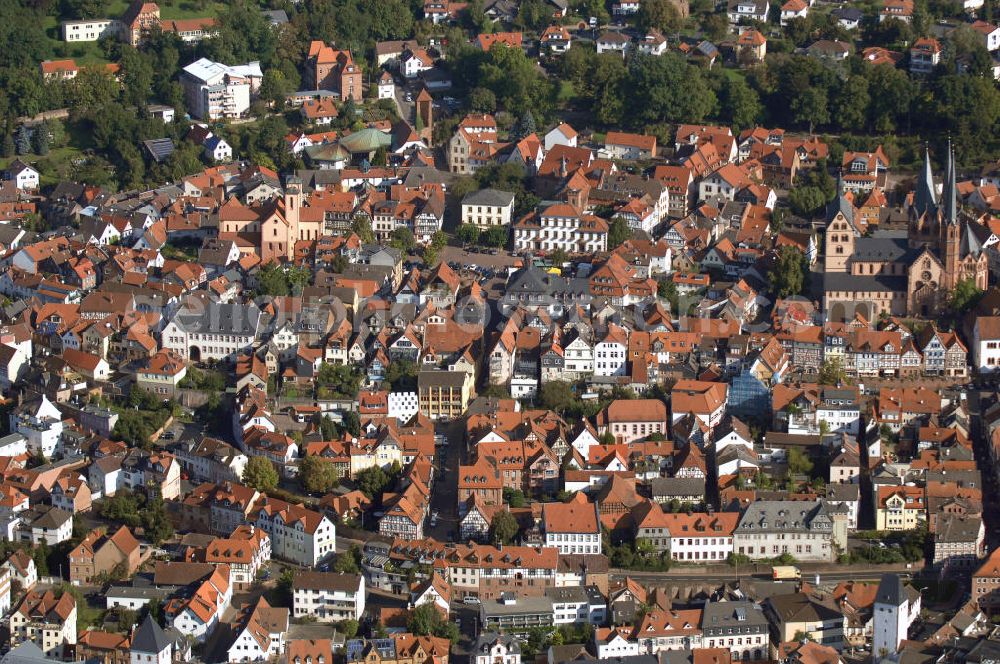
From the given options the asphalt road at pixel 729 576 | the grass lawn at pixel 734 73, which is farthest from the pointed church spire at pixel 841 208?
the grass lawn at pixel 734 73

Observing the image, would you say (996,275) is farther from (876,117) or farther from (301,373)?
(301,373)

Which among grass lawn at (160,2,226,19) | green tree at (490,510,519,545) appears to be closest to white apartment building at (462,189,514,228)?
green tree at (490,510,519,545)

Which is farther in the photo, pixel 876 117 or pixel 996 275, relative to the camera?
pixel 876 117

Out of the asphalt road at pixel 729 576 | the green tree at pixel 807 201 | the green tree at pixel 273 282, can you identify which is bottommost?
the asphalt road at pixel 729 576

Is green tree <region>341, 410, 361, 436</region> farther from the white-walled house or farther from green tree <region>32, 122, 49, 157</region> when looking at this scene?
green tree <region>32, 122, 49, 157</region>

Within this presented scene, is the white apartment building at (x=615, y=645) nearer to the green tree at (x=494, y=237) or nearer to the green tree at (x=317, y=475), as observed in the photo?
A: the green tree at (x=317, y=475)

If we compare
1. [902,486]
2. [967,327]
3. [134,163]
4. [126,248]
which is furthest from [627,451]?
[134,163]

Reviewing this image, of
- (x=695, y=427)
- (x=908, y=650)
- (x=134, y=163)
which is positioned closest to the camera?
(x=908, y=650)
